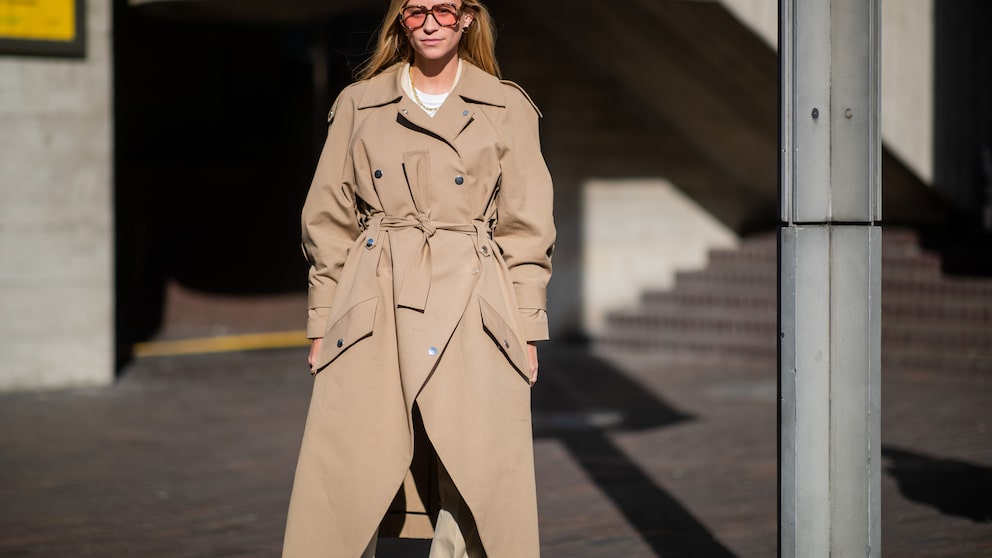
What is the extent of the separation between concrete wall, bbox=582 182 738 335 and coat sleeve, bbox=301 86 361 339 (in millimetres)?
8598

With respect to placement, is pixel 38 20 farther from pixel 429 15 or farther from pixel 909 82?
pixel 909 82

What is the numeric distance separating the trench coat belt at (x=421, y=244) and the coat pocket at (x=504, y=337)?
160 millimetres

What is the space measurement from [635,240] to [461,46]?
28.9ft

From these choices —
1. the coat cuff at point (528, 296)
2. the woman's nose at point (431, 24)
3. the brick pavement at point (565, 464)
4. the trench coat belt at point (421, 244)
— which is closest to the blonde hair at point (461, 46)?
the woman's nose at point (431, 24)

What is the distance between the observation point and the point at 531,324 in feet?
12.0

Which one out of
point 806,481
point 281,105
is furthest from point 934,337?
point 281,105

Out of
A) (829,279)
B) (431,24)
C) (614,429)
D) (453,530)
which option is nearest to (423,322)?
(453,530)

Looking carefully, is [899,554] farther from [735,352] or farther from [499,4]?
[499,4]

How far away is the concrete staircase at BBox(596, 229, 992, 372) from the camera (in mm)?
10289

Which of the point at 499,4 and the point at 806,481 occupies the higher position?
the point at 499,4

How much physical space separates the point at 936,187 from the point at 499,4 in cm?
418

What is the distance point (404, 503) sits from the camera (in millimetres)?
3877

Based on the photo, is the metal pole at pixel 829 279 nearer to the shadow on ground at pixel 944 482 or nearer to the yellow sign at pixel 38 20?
the shadow on ground at pixel 944 482

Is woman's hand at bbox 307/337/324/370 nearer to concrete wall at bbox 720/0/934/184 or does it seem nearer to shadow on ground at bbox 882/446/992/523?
shadow on ground at bbox 882/446/992/523
